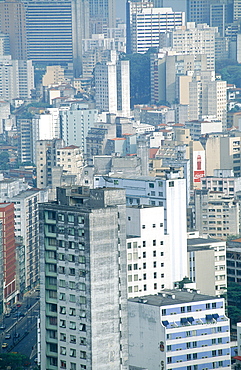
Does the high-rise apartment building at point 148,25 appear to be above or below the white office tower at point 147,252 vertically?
above

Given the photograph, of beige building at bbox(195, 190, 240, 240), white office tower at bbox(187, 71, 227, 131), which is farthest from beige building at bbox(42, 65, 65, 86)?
beige building at bbox(195, 190, 240, 240)

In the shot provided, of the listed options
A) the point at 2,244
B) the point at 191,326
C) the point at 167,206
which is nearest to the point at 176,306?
the point at 191,326

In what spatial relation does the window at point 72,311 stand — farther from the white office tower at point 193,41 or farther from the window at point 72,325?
the white office tower at point 193,41

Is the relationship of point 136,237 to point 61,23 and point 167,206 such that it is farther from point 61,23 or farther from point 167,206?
point 61,23

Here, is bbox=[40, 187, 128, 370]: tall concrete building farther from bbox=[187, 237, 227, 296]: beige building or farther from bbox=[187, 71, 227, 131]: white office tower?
bbox=[187, 71, 227, 131]: white office tower

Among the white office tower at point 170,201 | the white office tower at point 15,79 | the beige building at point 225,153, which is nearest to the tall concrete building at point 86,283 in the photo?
the white office tower at point 170,201

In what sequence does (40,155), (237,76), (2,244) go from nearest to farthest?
1. (2,244)
2. (40,155)
3. (237,76)
